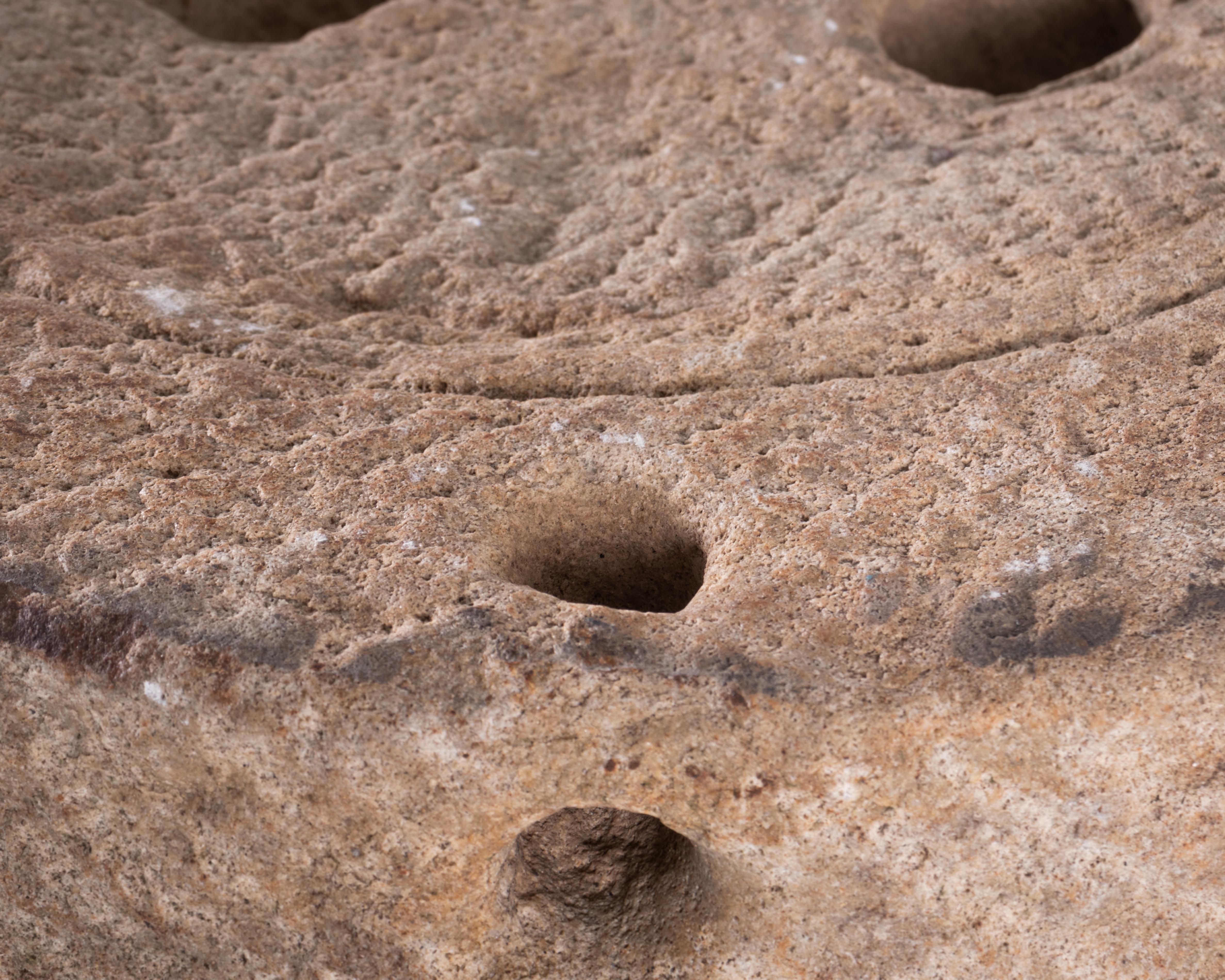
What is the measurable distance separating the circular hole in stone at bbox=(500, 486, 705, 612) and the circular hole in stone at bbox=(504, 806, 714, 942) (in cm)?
38

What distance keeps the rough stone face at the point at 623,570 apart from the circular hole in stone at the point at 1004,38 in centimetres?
100

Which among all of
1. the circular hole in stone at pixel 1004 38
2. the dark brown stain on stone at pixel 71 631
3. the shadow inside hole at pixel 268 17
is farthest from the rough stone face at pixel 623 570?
the shadow inside hole at pixel 268 17

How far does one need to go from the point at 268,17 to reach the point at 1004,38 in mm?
2788

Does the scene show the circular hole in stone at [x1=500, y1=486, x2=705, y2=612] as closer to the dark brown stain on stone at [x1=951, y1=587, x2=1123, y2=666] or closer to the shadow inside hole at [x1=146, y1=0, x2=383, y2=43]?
the dark brown stain on stone at [x1=951, y1=587, x2=1123, y2=666]

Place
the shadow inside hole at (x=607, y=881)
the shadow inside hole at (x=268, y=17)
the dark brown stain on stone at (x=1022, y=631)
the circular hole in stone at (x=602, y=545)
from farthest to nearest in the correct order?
the shadow inside hole at (x=268, y=17), the circular hole in stone at (x=602, y=545), the shadow inside hole at (x=607, y=881), the dark brown stain on stone at (x=1022, y=631)

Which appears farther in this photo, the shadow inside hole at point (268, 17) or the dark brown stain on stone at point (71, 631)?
the shadow inside hole at point (268, 17)

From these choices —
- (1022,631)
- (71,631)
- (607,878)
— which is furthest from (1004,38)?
(71,631)

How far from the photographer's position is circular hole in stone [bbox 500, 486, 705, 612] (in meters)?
1.97

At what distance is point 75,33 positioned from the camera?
326 centimetres

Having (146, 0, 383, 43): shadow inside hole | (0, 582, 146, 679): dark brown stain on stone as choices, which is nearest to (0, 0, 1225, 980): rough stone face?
(0, 582, 146, 679): dark brown stain on stone

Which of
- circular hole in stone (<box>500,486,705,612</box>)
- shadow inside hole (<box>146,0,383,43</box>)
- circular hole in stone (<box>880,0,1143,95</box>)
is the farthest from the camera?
shadow inside hole (<box>146,0,383,43</box>)

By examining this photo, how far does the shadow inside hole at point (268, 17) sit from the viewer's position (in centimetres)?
430

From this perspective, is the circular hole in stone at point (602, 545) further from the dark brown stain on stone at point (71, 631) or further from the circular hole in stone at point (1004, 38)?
the circular hole in stone at point (1004, 38)

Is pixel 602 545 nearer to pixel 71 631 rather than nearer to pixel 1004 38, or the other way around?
pixel 71 631
